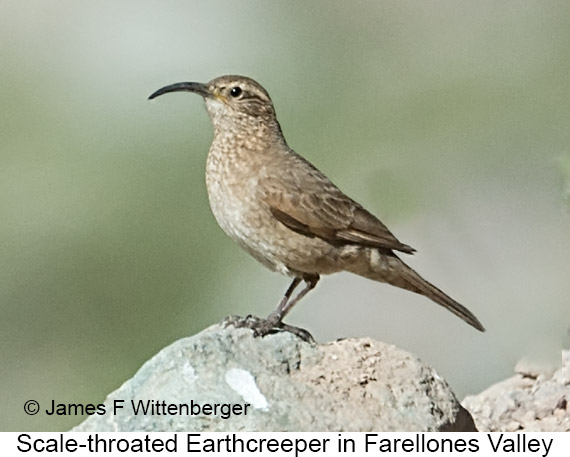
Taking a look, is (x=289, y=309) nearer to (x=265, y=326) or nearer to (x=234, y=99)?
(x=265, y=326)

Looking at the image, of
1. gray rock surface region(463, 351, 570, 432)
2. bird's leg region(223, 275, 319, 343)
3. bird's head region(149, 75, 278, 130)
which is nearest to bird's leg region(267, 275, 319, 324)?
bird's leg region(223, 275, 319, 343)

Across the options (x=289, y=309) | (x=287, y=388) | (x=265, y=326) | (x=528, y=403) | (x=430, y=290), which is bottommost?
(x=287, y=388)

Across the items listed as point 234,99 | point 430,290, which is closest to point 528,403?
point 430,290

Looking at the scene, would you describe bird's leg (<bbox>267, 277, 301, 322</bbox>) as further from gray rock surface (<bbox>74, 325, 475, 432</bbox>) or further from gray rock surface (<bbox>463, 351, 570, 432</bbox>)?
gray rock surface (<bbox>463, 351, 570, 432</bbox>)

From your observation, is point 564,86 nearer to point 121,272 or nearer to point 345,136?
point 345,136

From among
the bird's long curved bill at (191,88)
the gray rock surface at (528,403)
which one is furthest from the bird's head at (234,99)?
the gray rock surface at (528,403)

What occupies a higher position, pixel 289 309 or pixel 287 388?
pixel 289 309

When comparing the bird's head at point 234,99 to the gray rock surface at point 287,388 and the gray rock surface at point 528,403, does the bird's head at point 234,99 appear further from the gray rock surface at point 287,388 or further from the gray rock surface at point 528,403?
the gray rock surface at point 528,403

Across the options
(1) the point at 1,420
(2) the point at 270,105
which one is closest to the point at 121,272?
(1) the point at 1,420
